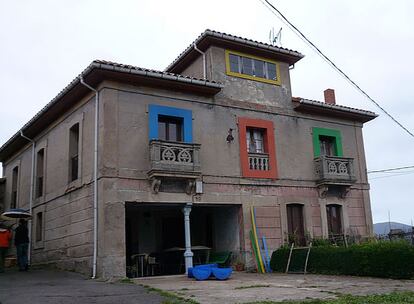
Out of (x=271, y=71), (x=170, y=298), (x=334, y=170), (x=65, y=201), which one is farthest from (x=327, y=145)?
(x=170, y=298)

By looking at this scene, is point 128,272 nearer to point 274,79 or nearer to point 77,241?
point 77,241

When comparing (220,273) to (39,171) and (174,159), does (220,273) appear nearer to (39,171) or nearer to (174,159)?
(174,159)

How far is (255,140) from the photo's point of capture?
63.2 ft

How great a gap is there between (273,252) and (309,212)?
2.68m

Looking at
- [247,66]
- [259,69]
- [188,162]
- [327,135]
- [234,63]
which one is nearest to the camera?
[188,162]

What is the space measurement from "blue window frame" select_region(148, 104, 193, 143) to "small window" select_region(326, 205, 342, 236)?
7265 mm

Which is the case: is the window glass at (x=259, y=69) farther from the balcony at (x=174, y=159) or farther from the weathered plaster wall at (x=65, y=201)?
the weathered plaster wall at (x=65, y=201)

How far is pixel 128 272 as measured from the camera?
17078 millimetres

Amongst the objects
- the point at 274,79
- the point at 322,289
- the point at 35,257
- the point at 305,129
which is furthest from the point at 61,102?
the point at 322,289

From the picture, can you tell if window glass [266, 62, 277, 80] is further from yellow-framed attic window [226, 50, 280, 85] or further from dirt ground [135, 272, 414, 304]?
dirt ground [135, 272, 414, 304]

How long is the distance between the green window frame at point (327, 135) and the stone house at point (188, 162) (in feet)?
0.15

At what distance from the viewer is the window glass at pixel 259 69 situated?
19.8 meters

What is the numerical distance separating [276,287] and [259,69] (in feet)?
33.0

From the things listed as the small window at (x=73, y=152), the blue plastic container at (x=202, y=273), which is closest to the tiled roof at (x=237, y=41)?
the small window at (x=73, y=152)
